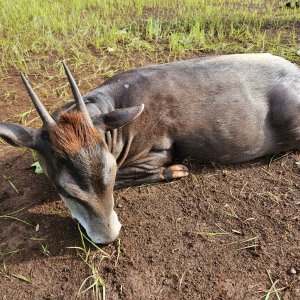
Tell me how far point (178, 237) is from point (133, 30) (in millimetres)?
5993

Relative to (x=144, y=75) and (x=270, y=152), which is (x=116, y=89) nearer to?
(x=144, y=75)

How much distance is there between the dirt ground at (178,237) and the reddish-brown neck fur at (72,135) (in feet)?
3.69

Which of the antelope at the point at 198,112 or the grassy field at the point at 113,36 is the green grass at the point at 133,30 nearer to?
the grassy field at the point at 113,36

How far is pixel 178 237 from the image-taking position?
3.94 m

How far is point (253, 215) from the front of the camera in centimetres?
418

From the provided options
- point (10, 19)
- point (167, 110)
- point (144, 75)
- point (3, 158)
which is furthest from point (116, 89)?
point (10, 19)

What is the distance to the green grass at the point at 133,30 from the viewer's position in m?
7.55

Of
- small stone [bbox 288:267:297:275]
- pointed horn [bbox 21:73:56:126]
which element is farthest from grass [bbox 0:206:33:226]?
small stone [bbox 288:267:297:275]

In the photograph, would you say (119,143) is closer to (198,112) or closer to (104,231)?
(198,112)

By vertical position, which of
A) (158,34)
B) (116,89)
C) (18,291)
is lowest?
(18,291)

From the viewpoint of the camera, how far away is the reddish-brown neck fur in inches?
132

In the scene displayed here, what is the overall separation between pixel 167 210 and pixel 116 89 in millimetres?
1615

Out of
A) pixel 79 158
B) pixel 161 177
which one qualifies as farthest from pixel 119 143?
pixel 79 158

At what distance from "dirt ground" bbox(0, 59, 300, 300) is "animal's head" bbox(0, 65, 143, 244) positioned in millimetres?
447
